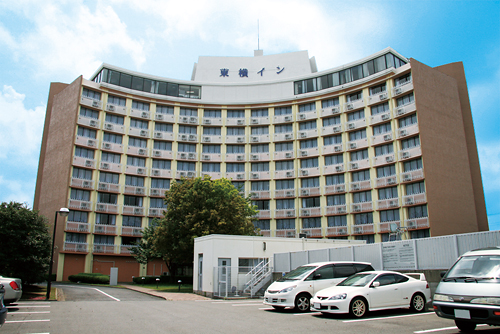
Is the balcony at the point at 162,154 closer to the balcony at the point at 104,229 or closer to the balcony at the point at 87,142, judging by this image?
the balcony at the point at 87,142

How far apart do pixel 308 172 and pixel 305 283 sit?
36.7m

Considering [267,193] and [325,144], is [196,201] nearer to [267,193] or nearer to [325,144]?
[267,193]

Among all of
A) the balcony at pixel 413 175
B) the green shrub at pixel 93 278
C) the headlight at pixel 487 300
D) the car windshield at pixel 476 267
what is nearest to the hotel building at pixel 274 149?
the balcony at pixel 413 175

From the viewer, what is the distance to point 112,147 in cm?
5134

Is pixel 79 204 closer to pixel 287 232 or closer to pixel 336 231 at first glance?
pixel 287 232

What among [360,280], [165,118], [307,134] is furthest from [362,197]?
[360,280]

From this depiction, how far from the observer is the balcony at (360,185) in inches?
1808

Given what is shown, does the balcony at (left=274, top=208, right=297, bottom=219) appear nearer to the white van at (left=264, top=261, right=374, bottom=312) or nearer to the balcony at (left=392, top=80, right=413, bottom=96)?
the balcony at (left=392, top=80, right=413, bottom=96)

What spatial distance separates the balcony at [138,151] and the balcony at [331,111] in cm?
2406

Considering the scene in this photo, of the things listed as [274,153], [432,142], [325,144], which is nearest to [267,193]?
[274,153]

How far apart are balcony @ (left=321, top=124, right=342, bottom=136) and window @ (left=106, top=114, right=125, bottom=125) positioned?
2681 centimetres

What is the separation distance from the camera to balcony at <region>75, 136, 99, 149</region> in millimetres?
49000

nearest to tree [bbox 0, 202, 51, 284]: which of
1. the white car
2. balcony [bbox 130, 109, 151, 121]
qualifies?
the white car

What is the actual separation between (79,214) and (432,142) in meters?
41.4
